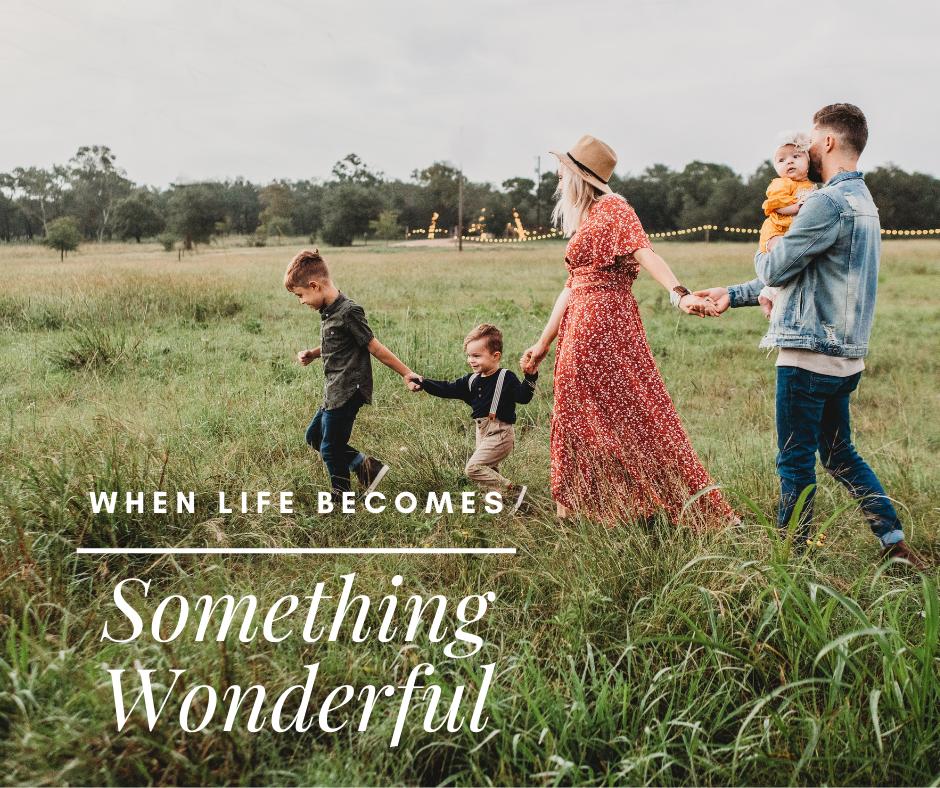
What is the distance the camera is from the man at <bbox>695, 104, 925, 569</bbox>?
2.76 meters

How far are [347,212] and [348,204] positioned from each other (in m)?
0.53

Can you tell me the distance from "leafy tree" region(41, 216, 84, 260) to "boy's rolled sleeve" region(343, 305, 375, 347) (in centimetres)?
1059

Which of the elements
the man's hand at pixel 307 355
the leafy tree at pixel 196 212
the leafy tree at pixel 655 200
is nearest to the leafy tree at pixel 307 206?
the leafy tree at pixel 196 212

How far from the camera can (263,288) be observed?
13.1 meters

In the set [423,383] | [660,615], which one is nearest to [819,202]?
[660,615]

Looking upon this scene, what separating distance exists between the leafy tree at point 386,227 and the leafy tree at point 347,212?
258 millimetres

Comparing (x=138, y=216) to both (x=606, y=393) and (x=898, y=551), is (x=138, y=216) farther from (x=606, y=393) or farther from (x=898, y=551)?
(x=898, y=551)

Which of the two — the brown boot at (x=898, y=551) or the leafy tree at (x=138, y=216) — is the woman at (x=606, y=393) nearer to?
the brown boot at (x=898, y=551)

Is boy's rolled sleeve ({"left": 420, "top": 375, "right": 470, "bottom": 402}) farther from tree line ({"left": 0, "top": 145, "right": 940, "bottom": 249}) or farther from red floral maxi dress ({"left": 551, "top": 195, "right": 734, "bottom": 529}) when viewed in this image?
tree line ({"left": 0, "top": 145, "right": 940, "bottom": 249})

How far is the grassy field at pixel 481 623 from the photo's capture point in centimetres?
184

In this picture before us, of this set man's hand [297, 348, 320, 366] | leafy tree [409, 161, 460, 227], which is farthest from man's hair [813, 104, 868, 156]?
leafy tree [409, 161, 460, 227]

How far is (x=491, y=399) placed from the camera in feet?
11.7

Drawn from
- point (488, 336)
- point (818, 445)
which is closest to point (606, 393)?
point (488, 336)

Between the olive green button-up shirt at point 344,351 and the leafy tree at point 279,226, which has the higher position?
the leafy tree at point 279,226
